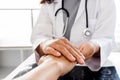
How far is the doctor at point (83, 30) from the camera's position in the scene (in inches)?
37.1

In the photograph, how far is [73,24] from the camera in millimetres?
1032

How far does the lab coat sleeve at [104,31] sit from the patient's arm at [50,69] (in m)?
0.24

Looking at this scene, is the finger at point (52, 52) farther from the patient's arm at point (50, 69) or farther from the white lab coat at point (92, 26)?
the white lab coat at point (92, 26)

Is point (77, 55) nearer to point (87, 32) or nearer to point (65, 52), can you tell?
point (65, 52)

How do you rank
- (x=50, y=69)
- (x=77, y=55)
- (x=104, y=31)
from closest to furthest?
(x=50, y=69) → (x=77, y=55) → (x=104, y=31)

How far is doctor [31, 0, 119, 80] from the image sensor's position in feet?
3.09

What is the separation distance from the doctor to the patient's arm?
151 mm

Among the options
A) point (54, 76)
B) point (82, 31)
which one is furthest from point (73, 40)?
point (54, 76)

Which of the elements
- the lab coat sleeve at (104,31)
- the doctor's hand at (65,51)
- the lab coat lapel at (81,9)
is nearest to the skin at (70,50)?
the doctor's hand at (65,51)

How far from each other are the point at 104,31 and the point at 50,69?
0.42m

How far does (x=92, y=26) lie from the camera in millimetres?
1018

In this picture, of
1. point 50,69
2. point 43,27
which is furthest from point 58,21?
point 50,69

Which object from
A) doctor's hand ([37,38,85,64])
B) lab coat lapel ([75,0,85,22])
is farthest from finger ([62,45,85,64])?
lab coat lapel ([75,0,85,22])

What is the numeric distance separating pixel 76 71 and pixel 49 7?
0.37 m
